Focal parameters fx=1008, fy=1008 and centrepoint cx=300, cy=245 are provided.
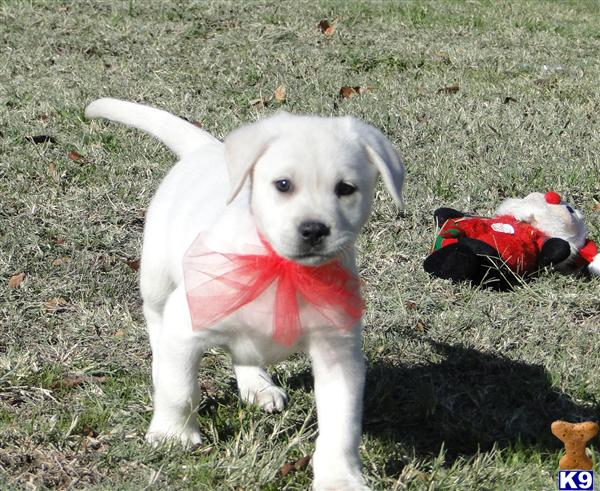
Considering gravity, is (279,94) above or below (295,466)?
above

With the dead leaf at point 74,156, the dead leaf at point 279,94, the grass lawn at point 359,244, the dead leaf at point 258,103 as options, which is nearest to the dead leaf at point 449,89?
the grass lawn at point 359,244

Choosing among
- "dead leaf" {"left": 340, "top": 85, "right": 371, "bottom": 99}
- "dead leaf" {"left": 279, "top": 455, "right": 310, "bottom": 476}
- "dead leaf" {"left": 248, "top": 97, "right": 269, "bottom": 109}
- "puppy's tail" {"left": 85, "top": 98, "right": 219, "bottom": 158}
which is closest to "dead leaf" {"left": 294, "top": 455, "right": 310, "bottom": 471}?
"dead leaf" {"left": 279, "top": 455, "right": 310, "bottom": 476}

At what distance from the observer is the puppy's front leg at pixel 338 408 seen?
113 inches

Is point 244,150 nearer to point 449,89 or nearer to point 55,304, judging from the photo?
point 55,304

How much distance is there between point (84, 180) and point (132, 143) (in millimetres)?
586

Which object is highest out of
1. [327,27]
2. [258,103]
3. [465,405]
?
[327,27]

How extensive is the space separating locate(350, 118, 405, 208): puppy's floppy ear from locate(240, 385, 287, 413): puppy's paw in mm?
987

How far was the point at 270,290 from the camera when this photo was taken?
2908 millimetres

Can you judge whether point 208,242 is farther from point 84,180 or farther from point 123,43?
point 123,43

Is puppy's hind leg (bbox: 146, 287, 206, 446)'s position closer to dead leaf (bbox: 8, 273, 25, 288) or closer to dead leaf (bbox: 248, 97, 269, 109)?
dead leaf (bbox: 8, 273, 25, 288)

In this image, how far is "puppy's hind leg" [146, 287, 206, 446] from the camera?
2992 mm

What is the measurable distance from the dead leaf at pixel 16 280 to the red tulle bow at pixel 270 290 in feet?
5.54

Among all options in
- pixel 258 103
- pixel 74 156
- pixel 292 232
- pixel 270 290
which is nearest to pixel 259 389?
pixel 270 290

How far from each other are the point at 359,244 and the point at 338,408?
2.11m
